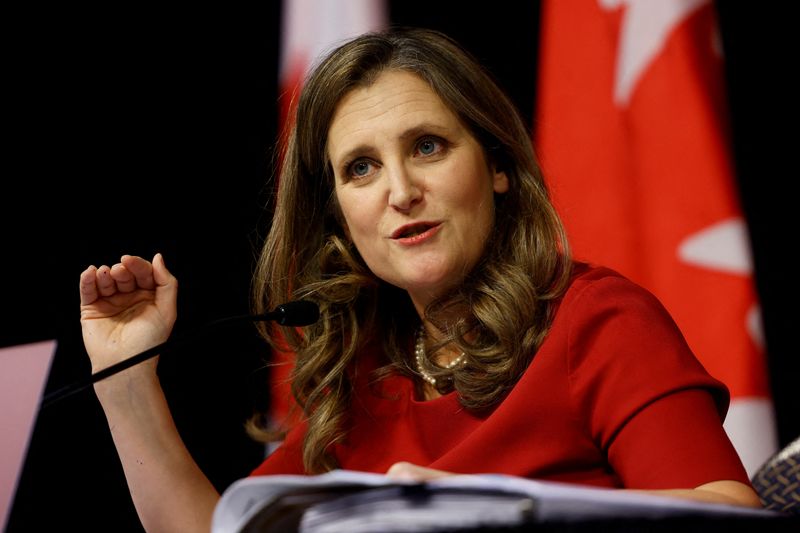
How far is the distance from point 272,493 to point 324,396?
859mm

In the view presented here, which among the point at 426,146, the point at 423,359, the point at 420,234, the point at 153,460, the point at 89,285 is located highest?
the point at 426,146

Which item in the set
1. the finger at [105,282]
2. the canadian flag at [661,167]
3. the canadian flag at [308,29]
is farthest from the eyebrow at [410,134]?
the canadian flag at [308,29]

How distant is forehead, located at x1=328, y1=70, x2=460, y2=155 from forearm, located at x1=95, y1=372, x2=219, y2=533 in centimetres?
53

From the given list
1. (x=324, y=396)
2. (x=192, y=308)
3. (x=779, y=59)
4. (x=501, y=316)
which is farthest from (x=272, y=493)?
(x=779, y=59)

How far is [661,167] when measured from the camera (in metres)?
2.36

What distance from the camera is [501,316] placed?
1509 millimetres

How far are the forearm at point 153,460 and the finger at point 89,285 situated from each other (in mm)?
138

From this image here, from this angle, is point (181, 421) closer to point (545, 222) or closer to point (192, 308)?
point (192, 308)

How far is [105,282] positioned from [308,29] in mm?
1230

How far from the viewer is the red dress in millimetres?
1194

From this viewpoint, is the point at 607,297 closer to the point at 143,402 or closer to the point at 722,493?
the point at 722,493

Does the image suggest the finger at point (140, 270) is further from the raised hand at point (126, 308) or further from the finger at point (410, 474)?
the finger at point (410, 474)

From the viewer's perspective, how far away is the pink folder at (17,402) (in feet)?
3.22

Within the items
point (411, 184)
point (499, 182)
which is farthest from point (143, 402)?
point (499, 182)
